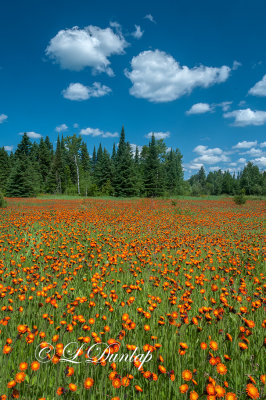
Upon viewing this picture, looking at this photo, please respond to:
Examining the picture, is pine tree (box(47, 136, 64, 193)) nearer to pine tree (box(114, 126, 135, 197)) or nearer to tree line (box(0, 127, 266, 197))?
tree line (box(0, 127, 266, 197))

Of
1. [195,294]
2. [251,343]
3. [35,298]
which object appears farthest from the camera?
[195,294]

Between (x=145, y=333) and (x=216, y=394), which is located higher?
(x=216, y=394)

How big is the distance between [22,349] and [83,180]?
49.3m

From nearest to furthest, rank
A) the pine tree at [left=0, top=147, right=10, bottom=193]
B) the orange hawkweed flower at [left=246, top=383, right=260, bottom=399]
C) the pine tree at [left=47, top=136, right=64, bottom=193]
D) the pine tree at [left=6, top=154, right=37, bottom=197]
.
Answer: the orange hawkweed flower at [left=246, top=383, right=260, bottom=399] → the pine tree at [left=6, top=154, right=37, bottom=197] → the pine tree at [left=0, top=147, right=10, bottom=193] → the pine tree at [left=47, top=136, right=64, bottom=193]

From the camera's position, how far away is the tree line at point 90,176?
39.7m

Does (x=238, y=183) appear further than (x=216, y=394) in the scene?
Yes

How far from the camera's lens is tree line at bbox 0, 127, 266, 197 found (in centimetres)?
3966

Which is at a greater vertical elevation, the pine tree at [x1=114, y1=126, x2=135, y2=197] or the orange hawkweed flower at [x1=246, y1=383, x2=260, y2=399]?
the pine tree at [x1=114, y1=126, x2=135, y2=197]

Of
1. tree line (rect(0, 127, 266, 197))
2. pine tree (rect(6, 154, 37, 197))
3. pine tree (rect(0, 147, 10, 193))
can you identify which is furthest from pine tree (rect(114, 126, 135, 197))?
pine tree (rect(0, 147, 10, 193))

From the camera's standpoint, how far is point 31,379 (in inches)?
59.9

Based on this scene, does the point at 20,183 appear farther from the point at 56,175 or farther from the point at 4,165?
the point at 4,165

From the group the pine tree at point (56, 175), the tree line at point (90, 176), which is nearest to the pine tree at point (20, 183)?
the tree line at point (90, 176)

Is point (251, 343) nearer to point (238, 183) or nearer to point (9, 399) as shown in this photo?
point (9, 399)

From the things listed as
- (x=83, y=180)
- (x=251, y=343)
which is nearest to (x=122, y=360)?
(x=251, y=343)
